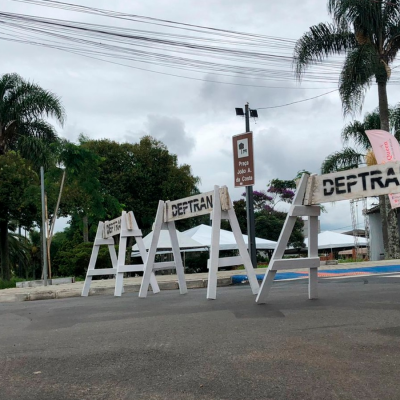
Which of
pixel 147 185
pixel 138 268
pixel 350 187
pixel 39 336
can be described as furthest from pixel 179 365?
pixel 147 185

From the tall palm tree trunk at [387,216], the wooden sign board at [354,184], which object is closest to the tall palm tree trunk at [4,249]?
the tall palm tree trunk at [387,216]

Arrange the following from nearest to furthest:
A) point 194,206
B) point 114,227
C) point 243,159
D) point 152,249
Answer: point 194,206, point 152,249, point 114,227, point 243,159

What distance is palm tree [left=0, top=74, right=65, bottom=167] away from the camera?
25.9 m

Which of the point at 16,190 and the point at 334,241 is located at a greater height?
the point at 16,190

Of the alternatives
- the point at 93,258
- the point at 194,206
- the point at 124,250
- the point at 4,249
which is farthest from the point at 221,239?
the point at 194,206

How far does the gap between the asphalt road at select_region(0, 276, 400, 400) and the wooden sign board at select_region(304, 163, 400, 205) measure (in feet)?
4.05

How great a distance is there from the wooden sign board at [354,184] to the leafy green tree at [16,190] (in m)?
18.9

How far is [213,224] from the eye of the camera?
27.1 ft

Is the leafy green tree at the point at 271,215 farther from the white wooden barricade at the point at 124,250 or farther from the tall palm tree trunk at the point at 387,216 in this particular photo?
the white wooden barricade at the point at 124,250

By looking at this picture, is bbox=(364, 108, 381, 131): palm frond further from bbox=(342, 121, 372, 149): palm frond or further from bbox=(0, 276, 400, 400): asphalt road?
bbox=(0, 276, 400, 400): asphalt road

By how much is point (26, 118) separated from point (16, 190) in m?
4.16

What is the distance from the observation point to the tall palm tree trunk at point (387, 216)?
2420 centimetres

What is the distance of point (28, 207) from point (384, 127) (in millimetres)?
16468

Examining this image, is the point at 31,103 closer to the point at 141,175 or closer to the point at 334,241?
the point at 141,175
